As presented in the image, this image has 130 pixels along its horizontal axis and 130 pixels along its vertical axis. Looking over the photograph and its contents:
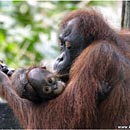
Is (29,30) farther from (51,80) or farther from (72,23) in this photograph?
(51,80)

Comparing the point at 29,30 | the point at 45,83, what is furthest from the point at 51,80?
the point at 29,30

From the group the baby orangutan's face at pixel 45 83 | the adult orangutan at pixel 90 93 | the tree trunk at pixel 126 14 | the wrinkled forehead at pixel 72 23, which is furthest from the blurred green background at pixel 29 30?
the baby orangutan's face at pixel 45 83

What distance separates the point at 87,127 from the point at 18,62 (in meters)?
3.76

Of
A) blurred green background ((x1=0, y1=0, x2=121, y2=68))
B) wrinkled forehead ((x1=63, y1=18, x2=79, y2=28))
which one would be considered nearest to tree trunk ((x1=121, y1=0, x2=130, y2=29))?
wrinkled forehead ((x1=63, y1=18, x2=79, y2=28))

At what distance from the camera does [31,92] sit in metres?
4.22

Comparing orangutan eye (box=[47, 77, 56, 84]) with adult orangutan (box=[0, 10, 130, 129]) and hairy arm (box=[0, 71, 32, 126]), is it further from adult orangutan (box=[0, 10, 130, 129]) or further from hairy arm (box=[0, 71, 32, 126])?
hairy arm (box=[0, 71, 32, 126])

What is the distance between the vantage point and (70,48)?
4.50m

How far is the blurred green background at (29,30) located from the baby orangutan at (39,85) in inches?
120

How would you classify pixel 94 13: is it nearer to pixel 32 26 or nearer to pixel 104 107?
pixel 104 107

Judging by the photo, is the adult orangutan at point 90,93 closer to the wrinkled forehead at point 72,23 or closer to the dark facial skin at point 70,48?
the dark facial skin at point 70,48

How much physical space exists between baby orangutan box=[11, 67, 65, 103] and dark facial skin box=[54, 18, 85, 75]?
179 mm

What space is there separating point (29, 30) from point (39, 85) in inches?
153

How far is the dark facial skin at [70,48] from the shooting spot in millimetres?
4463

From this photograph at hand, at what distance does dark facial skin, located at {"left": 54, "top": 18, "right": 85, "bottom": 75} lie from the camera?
446 cm
